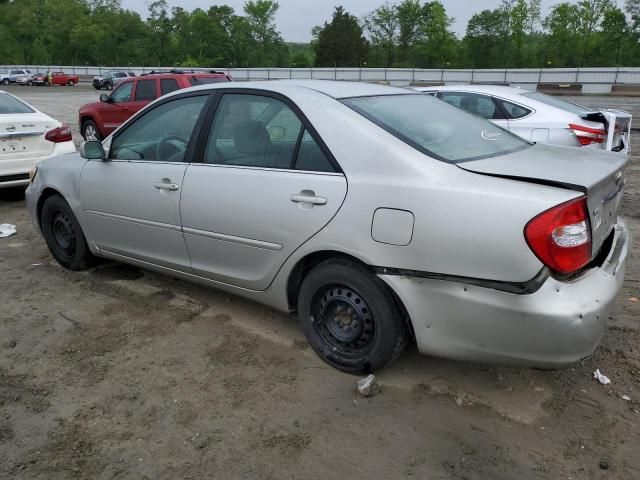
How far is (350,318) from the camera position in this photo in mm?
3125

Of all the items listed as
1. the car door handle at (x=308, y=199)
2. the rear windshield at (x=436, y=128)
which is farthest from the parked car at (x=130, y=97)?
the car door handle at (x=308, y=199)

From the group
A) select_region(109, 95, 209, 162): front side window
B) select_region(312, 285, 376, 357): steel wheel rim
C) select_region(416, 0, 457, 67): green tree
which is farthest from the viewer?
select_region(416, 0, 457, 67): green tree

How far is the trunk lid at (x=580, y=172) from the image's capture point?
259 cm

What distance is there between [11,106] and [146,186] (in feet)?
16.0

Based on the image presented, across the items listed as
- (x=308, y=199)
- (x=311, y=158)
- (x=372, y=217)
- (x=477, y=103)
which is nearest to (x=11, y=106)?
(x=311, y=158)

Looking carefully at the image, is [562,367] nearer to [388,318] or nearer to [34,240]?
[388,318]

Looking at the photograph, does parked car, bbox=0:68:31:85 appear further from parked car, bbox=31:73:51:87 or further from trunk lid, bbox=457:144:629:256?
trunk lid, bbox=457:144:629:256

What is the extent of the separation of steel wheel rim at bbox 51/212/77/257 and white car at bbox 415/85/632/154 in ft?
13.4

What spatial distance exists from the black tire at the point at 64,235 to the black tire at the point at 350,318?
95.5 inches

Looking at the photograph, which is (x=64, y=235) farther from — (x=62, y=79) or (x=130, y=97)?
(x=62, y=79)

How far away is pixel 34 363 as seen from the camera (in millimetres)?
3393

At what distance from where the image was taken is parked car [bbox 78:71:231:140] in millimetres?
11695

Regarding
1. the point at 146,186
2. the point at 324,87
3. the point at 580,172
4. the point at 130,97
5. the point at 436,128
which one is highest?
the point at 324,87

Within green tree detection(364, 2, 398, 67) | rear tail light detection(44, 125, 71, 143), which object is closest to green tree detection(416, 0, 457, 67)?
green tree detection(364, 2, 398, 67)
